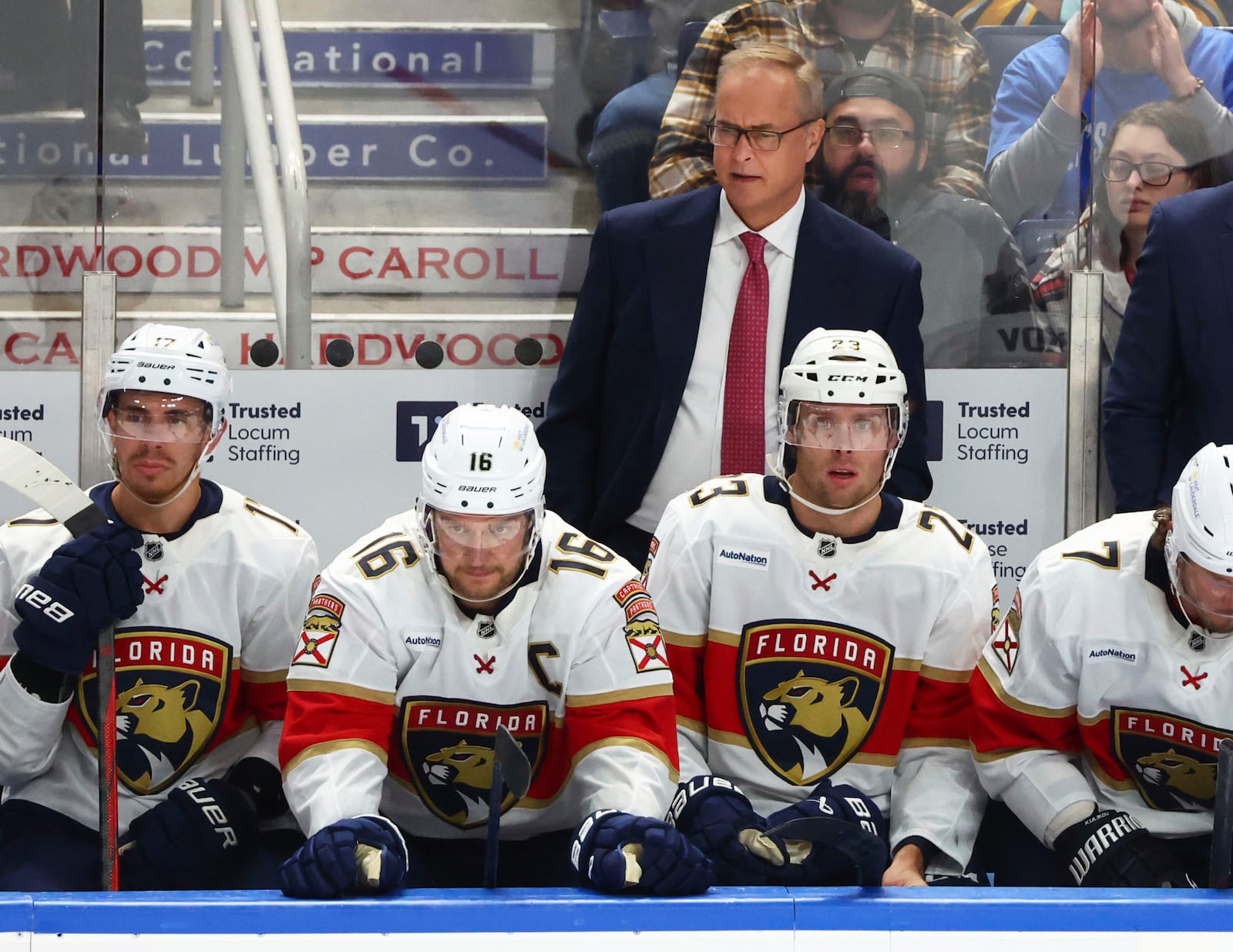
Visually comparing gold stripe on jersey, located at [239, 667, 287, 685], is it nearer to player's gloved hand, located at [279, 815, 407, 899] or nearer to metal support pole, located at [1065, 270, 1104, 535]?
player's gloved hand, located at [279, 815, 407, 899]

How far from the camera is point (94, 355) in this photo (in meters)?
3.85

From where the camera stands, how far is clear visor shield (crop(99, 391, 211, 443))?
297cm

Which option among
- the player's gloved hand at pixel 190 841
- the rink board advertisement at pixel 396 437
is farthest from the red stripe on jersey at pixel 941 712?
the player's gloved hand at pixel 190 841

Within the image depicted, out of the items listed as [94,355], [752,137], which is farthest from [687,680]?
[94,355]

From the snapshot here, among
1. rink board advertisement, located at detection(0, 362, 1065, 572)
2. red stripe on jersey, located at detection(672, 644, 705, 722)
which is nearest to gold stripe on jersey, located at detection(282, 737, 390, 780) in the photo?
red stripe on jersey, located at detection(672, 644, 705, 722)

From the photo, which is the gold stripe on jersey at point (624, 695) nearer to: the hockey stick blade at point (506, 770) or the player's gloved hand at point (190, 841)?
the hockey stick blade at point (506, 770)

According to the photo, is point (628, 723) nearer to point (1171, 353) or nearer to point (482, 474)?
point (482, 474)

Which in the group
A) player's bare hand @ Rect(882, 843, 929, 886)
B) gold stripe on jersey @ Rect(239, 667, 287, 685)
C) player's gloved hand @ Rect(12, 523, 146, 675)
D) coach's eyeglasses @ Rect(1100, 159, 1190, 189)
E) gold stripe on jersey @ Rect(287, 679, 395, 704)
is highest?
coach's eyeglasses @ Rect(1100, 159, 1190, 189)

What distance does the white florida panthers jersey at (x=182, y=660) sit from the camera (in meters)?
2.92

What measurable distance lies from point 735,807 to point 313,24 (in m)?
2.23

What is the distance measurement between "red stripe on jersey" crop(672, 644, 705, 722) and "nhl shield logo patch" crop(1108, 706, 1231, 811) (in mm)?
705

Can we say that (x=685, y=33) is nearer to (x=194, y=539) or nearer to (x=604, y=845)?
(x=194, y=539)

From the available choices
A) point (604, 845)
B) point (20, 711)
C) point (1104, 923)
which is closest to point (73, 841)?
point (20, 711)

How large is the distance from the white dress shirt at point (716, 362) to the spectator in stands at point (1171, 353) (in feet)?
2.38
